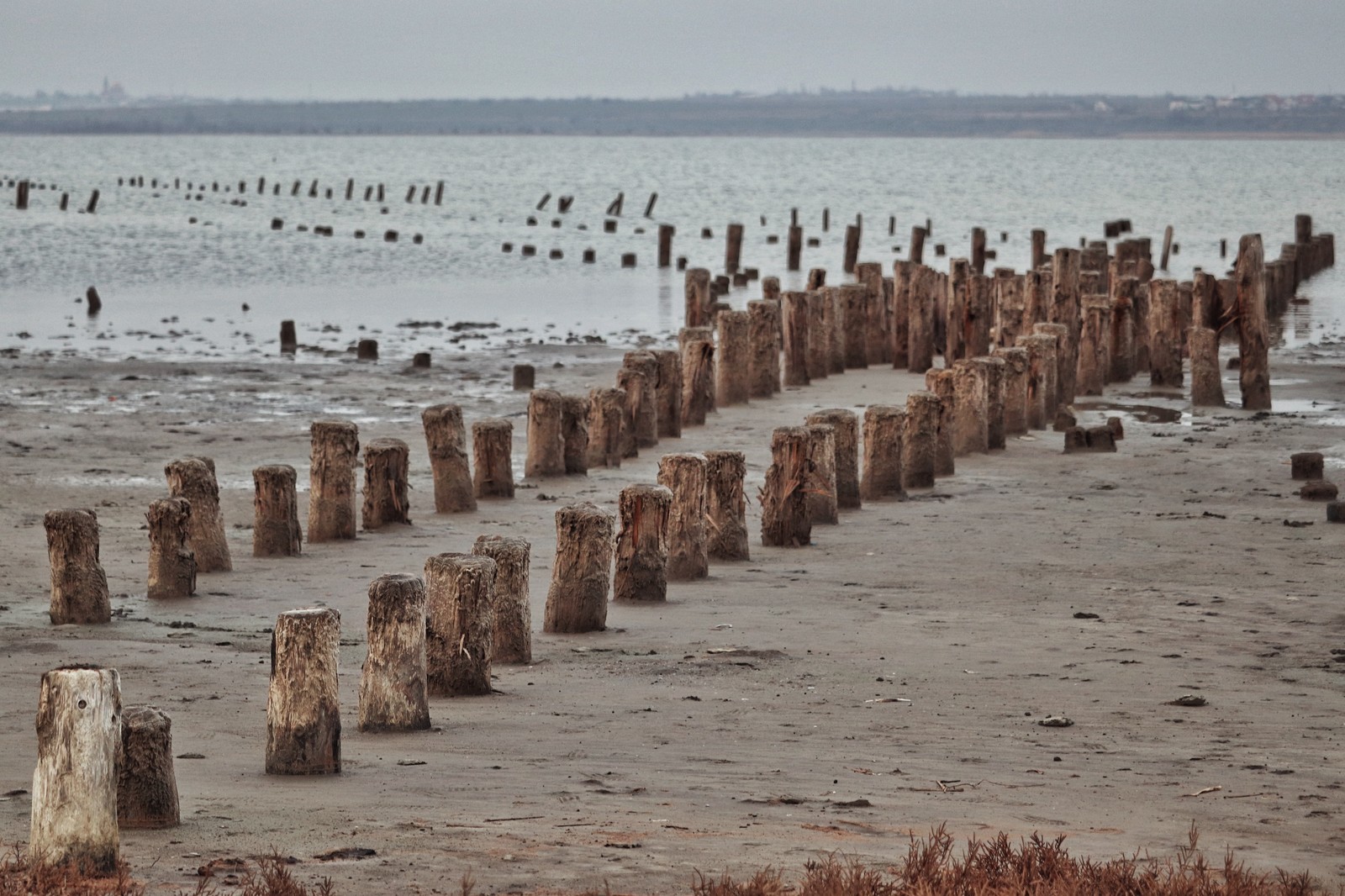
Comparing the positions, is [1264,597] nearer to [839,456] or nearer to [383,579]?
[839,456]

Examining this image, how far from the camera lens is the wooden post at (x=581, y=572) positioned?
9.72 meters

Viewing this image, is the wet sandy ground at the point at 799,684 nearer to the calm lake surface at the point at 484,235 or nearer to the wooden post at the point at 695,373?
the wooden post at the point at 695,373

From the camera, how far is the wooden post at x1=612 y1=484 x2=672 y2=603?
10.4m

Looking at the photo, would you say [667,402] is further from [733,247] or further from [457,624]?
[733,247]

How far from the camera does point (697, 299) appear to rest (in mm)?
24625

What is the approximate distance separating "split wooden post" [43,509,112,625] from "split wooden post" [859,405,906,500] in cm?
633

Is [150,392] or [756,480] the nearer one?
[756,480]

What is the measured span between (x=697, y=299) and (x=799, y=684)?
53.6ft

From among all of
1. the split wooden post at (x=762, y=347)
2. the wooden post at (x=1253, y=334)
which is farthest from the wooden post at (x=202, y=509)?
the wooden post at (x=1253, y=334)

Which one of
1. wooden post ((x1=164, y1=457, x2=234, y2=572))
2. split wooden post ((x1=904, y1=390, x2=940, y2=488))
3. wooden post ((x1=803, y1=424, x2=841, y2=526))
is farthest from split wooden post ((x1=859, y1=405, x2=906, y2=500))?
wooden post ((x1=164, y1=457, x2=234, y2=572))

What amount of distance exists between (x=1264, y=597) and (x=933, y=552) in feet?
7.44

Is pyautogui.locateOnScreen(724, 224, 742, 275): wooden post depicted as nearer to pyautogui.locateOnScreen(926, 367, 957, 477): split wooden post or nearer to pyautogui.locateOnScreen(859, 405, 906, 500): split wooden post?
pyautogui.locateOnScreen(926, 367, 957, 477): split wooden post

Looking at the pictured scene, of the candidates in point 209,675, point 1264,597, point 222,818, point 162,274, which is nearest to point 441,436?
point 209,675

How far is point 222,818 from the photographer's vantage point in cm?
612
